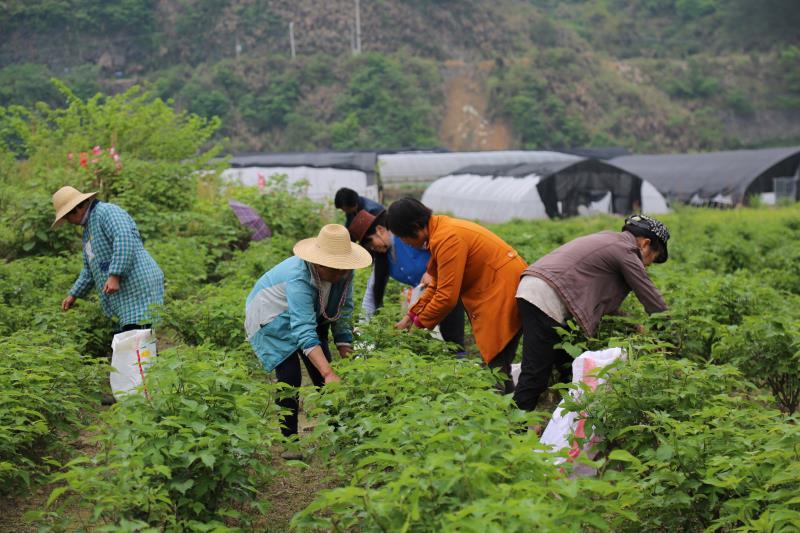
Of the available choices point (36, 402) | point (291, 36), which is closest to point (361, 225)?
point (36, 402)

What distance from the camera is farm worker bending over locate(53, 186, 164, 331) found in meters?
5.96

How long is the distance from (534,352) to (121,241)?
259 centimetres

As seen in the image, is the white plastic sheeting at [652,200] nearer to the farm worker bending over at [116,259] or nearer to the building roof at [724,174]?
the building roof at [724,174]

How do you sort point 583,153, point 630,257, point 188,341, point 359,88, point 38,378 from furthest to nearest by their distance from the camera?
point 359,88
point 583,153
point 188,341
point 630,257
point 38,378

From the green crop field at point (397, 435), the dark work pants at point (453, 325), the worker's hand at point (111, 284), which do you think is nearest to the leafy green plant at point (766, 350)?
the green crop field at point (397, 435)

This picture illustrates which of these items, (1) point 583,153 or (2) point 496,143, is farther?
(2) point 496,143

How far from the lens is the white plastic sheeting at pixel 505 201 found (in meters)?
22.4

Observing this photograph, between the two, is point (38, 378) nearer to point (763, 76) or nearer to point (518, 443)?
point (518, 443)

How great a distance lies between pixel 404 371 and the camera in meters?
4.26

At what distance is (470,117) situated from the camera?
4725 centimetres

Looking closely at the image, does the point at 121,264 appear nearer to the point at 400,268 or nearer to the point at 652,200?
the point at 400,268

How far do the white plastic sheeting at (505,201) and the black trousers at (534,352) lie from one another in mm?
16975

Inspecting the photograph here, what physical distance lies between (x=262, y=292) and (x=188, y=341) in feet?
6.80

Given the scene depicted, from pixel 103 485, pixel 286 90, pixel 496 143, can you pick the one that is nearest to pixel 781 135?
pixel 496 143
